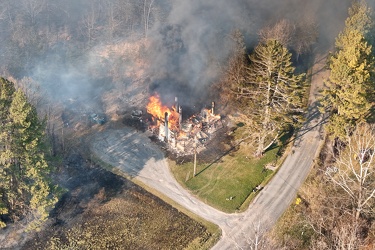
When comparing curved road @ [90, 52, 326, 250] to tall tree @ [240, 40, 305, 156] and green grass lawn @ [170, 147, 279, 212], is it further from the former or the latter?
tall tree @ [240, 40, 305, 156]

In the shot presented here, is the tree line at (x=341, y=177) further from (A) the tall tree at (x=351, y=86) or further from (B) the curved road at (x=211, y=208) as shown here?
(B) the curved road at (x=211, y=208)

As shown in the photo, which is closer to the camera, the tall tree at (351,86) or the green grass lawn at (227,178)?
the green grass lawn at (227,178)

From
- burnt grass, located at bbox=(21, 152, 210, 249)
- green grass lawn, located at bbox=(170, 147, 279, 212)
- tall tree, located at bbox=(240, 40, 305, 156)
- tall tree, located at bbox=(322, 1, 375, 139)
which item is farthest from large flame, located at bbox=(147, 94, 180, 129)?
tall tree, located at bbox=(322, 1, 375, 139)

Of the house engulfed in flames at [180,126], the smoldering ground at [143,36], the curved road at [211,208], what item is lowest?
the curved road at [211,208]

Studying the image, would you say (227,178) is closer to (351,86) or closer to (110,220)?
(110,220)

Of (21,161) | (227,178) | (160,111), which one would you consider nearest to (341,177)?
(227,178)

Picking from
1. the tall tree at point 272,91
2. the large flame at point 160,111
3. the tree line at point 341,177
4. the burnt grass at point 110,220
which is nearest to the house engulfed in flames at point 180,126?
the large flame at point 160,111
